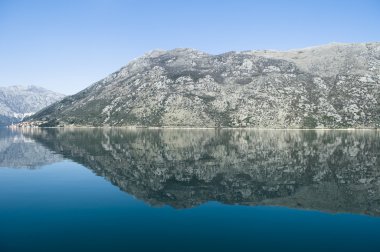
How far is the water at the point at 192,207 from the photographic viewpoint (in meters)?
34.0

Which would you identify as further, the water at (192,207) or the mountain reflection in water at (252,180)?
the mountain reflection in water at (252,180)

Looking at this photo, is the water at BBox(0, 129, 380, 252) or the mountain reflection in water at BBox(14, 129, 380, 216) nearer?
the water at BBox(0, 129, 380, 252)

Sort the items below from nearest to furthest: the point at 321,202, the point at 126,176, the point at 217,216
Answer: the point at 217,216, the point at 321,202, the point at 126,176

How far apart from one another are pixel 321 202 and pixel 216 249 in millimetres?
25525

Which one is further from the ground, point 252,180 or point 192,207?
point 252,180

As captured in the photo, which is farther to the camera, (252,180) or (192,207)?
(252,180)

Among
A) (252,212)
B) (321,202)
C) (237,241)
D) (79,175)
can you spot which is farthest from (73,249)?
(79,175)

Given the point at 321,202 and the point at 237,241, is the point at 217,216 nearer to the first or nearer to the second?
the point at 237,241

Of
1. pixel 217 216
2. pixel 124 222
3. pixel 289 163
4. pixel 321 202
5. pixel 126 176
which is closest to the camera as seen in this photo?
pixel 124 222

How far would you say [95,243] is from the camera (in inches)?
1289

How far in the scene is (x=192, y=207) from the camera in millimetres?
47750

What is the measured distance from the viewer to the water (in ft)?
111

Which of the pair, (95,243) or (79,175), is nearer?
(95,243)

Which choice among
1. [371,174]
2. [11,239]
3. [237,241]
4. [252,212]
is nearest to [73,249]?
[11,239]
